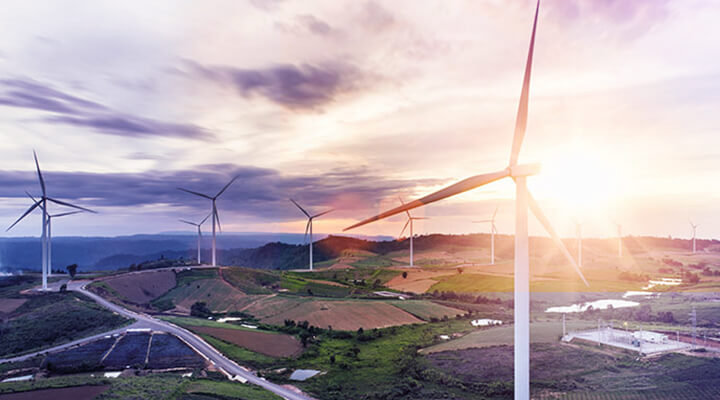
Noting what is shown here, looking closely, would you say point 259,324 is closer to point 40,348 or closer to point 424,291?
point 40,348

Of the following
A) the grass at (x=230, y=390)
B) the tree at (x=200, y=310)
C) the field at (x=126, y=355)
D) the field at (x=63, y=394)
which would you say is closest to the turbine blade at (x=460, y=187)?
the grass at (x=230, y=390)

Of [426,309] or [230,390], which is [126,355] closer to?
[230,390]

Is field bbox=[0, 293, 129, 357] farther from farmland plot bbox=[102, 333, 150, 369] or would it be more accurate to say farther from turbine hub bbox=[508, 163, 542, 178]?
turbine hub bbox=[508, 163, 542, 178]

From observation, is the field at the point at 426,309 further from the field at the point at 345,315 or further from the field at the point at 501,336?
the field at the point at 501,336

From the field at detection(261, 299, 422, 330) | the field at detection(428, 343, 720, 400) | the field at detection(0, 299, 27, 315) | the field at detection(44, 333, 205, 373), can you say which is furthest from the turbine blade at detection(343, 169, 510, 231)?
the field at detection(0, 299, 27, 315)

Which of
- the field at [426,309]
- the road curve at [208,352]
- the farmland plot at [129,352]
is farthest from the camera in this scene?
the field at [426,309]

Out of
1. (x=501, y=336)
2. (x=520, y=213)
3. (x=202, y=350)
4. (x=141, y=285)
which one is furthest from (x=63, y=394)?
(x=141, y=285)
